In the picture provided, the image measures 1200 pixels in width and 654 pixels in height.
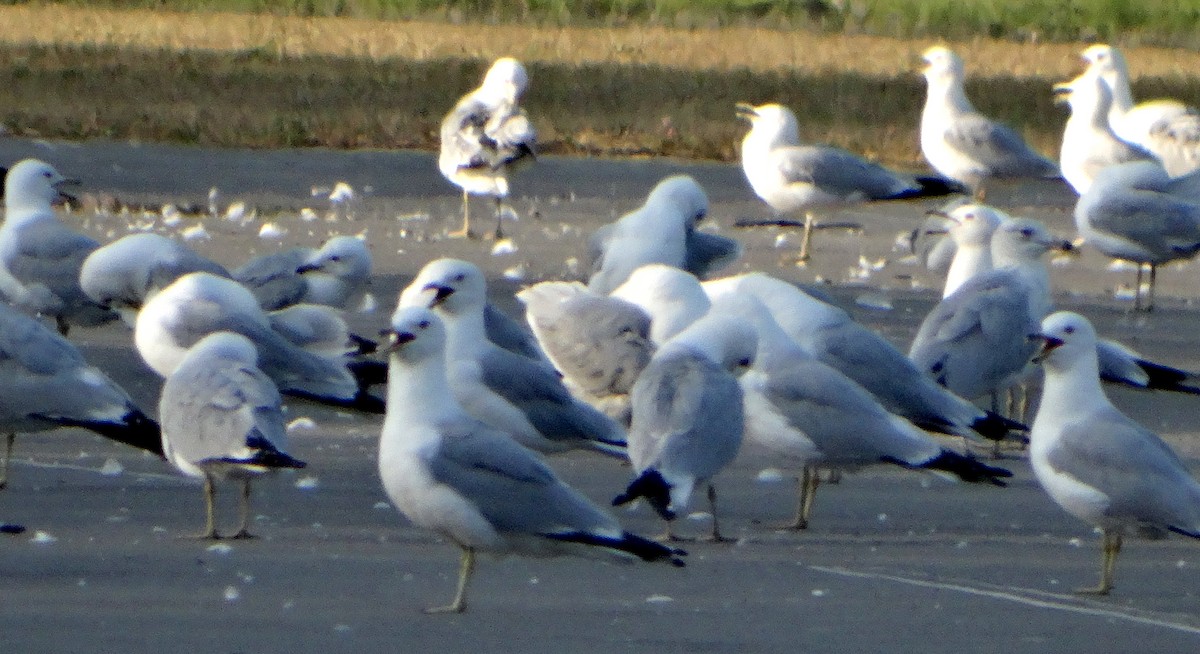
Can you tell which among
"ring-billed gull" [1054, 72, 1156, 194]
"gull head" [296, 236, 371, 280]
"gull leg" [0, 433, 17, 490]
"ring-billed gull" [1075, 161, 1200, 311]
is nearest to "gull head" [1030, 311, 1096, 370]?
"gull leg" [0, 433, 17, 490]

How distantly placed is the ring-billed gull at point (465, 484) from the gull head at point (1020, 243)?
204 inches

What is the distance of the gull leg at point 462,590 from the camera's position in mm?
7090

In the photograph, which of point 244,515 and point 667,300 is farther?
point 667,300

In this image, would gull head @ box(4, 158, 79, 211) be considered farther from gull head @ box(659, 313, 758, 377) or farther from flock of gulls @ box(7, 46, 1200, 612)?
gull head @ box(659, 313, 758, 377)

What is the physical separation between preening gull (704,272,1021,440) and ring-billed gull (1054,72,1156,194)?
9.40 metres

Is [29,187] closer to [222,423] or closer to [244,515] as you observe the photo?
[244,515]

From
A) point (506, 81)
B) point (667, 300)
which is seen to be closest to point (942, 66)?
point (506, 81)

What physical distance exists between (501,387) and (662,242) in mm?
3761

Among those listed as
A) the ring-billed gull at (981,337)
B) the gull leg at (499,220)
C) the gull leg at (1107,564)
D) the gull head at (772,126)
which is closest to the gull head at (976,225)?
the ring-billed gull at (981,337)

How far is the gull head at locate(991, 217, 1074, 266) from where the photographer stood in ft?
38.8

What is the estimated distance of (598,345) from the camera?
9.86m

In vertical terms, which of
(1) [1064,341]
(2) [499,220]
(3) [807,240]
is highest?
(1) [1064,341]

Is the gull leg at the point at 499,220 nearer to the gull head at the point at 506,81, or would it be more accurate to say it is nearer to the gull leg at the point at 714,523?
the gull head at the point at 506,81

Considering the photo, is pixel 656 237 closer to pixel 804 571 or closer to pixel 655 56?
pixel 804 571
